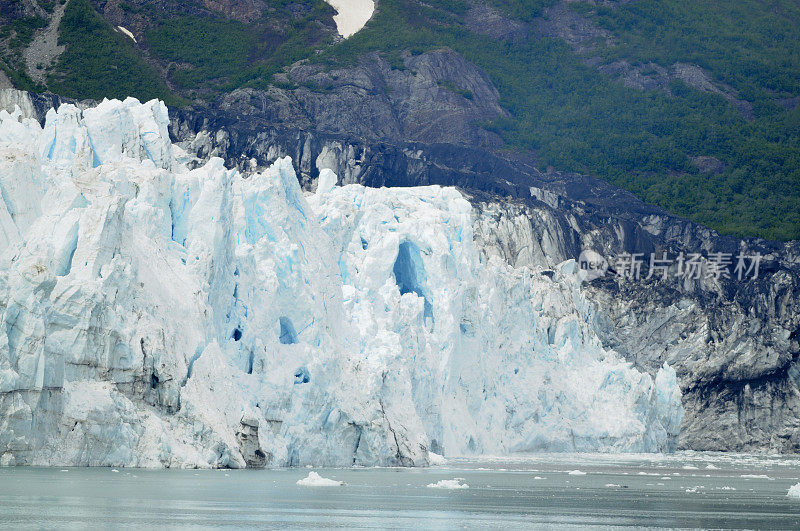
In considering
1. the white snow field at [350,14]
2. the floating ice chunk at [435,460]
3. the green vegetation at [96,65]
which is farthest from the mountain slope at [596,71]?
the floating ice chunk at [435,460]

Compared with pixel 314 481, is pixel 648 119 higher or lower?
higher

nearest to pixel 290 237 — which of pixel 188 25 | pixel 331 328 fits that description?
pixel 331 328

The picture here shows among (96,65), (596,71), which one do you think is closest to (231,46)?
(96,65)

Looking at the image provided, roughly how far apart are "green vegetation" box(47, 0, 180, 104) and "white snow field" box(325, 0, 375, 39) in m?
25.1

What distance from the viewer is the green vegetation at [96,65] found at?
93375 mm

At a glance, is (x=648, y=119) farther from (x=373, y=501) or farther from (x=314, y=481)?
(x=373, y=501)

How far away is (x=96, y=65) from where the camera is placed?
319 ft

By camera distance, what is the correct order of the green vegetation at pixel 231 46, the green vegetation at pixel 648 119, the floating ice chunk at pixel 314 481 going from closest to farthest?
the floating ice chunk at pixel 314 481, the green vegetation at pixel 231 46, the green vegetation at pixel 648 119

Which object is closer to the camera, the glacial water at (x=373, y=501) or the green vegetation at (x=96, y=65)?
the glacial water at (x=373, y=501)

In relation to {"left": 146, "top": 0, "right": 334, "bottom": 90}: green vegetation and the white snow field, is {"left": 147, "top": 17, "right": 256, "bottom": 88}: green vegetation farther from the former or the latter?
the white snow field

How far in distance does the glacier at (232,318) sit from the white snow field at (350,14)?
62.3 meters

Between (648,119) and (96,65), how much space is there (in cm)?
6075

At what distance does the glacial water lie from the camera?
1050 inches

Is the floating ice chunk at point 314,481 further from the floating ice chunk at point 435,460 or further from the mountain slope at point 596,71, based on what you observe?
the mountain slope at point 596,71
